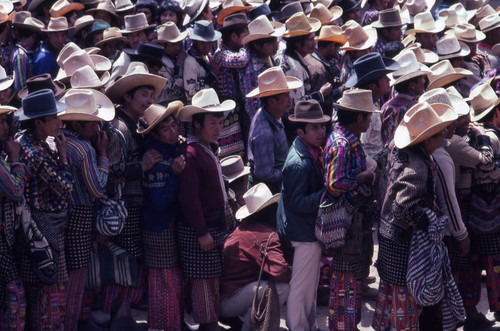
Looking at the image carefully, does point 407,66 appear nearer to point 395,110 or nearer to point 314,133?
point 395,110

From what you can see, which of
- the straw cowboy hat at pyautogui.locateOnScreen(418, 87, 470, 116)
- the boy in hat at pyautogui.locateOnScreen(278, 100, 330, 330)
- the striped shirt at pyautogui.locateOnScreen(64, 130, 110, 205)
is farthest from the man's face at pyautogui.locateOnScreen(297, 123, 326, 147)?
the striped shirt at pyautogui.locateOnScreen(64, 130, 110, 205)

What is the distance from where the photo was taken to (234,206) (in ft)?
25.8

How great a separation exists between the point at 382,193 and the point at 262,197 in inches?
45.4

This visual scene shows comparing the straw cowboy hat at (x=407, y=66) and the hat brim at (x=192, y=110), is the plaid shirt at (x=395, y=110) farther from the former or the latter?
the hat brim at (x=192, y=110)

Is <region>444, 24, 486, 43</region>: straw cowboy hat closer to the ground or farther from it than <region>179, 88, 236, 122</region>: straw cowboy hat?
closer to the ground

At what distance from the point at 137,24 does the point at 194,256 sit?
420cm

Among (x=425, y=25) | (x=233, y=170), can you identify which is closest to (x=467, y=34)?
(x=425, y=25)

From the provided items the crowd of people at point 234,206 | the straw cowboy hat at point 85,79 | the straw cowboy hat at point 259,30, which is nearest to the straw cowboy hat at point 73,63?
the crowd of people at point 234,206

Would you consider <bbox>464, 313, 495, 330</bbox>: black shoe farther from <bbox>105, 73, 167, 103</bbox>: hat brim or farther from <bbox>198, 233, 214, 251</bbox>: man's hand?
<bbox>105, 73, 167, 103</bbox>: hat brim

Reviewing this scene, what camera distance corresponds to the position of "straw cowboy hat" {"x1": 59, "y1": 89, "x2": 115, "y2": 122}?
642 centimetres

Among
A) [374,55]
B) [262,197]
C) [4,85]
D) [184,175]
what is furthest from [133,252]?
[374,55]

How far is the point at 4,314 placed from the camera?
6.23 meters

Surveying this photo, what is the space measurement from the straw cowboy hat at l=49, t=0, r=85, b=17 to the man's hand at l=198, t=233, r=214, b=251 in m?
5.20

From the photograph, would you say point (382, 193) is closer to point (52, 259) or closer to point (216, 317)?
point (216, 317)
